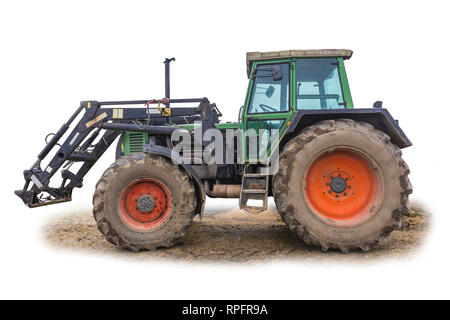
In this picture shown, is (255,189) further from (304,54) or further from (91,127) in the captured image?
(91,127)

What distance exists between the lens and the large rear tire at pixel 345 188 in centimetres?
400

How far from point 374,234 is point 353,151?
1171 mm

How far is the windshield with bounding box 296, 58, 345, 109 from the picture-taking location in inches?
179

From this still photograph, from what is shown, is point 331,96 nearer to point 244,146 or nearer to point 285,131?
point 285,131

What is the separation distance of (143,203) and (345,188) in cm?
299

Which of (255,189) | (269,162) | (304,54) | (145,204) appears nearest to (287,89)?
(304,54)

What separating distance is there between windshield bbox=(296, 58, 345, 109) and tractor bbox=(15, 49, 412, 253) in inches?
0.6

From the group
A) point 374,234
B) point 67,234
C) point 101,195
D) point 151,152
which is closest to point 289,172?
point 374,234

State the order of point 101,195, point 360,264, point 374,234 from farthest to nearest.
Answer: point 101,195
point 374,234
point 360,264

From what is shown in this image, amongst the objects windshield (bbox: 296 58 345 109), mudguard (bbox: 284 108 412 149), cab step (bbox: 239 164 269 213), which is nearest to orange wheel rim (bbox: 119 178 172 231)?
cab step (bbox: 239 164 269 213)

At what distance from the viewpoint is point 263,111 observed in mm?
4645

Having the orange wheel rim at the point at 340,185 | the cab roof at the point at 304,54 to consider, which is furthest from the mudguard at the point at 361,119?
the cab roof at the point at 304,54

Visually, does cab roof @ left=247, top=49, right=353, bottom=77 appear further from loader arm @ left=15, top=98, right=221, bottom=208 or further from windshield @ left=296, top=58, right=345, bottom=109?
loader arm @ left=15, top=98, right=221, bottom=208

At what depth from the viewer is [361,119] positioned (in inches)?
173
